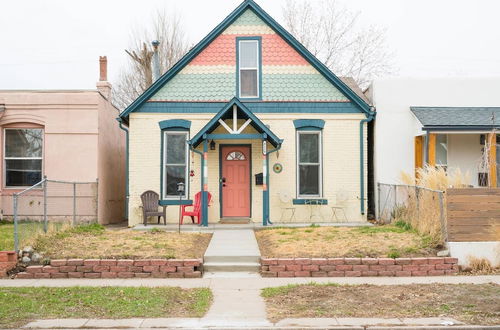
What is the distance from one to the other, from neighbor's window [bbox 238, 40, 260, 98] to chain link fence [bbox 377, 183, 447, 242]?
530cm

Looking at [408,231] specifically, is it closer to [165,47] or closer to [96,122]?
[96,122]

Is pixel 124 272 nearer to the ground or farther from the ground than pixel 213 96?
nearer to the ground

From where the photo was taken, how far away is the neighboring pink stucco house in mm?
17641

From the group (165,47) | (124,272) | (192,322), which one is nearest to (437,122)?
(124,272)

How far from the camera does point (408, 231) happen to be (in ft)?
43.5

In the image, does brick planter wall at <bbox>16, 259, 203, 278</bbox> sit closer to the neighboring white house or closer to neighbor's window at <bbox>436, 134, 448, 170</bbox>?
the neighboring white house

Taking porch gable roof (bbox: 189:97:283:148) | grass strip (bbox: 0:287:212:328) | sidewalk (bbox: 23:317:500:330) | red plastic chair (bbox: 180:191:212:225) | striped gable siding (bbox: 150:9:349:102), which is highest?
striped gable siding (bbox: 150:9:349:102)

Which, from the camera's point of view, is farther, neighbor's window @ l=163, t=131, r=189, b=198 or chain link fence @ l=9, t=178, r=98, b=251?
neighbor's window @ l=163, t=131, r=189, b=198

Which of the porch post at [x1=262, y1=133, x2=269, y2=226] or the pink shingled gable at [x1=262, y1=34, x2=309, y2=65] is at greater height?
the pink shingled gable at [x1=262, y1=34, x2=309, y2=65]

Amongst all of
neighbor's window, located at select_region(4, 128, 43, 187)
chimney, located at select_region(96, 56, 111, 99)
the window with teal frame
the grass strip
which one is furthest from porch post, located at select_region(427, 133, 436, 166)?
neighbor's window, located at select_region(4, 128, 43, 187)

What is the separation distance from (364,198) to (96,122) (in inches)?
359

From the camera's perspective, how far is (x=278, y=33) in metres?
17.4

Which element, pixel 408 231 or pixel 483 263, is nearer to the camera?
pixel 483 263

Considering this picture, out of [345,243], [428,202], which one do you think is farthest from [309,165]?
[345,243]
